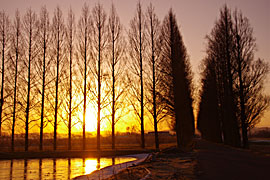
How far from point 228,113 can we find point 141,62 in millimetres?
8771

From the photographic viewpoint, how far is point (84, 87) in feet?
72.6

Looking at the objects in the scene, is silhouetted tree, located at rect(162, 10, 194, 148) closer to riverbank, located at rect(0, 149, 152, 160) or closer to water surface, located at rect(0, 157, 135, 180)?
riverbank, located at rect(0, 149, 152, 160)

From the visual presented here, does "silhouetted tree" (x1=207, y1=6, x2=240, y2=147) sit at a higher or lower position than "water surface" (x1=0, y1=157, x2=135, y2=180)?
higher

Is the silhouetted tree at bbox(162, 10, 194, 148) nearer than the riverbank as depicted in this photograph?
No

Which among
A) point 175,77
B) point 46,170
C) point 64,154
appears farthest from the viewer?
point 175,77

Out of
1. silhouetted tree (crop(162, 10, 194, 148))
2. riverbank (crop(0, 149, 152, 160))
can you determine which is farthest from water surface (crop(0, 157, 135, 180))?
silhouetted tree (crop(162, 10, 194, 148))

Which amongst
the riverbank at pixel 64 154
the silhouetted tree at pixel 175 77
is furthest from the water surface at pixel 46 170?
the silhouetted tree at pixel 175 77

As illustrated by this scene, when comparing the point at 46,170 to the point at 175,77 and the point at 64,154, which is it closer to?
the point at 64,154

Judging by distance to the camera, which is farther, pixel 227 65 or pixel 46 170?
pixel 227 65

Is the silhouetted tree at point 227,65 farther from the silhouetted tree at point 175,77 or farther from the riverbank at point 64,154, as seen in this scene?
the riverbank at point 64,154

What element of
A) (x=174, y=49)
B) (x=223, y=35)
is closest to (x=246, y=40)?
(x=223, y=35)

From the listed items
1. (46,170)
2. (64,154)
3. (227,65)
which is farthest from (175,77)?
(46,170)

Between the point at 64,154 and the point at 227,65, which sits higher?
the point at 227,65

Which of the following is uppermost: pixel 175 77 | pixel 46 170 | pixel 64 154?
pixel 175 77
